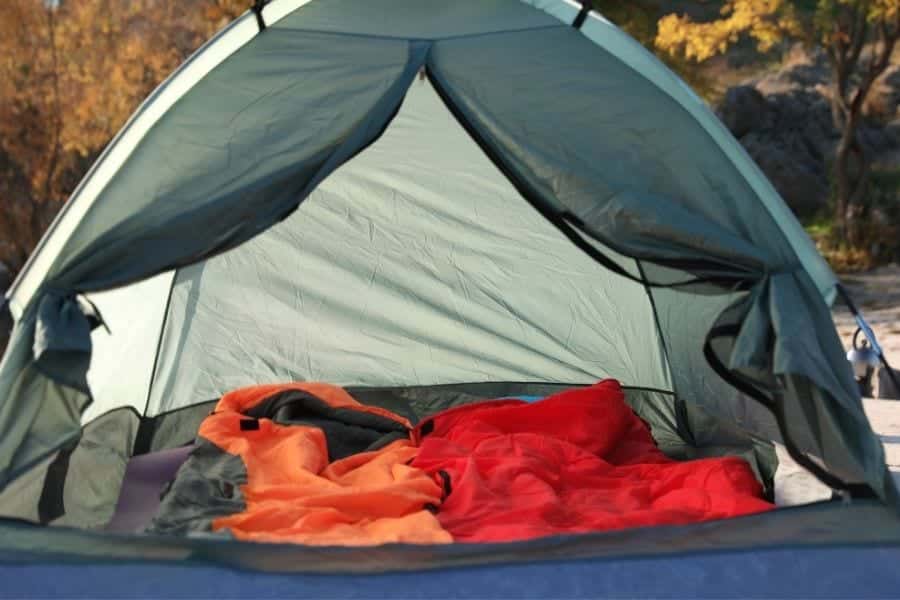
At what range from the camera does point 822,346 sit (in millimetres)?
2482

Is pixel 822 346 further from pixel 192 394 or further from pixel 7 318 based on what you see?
pixel 7 318

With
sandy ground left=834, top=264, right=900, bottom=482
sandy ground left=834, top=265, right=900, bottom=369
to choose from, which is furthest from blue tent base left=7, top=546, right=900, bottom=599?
sandy ground left=834, top=265, right=900, bottom=369

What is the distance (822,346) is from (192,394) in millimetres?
2161

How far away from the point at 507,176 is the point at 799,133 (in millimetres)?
10341

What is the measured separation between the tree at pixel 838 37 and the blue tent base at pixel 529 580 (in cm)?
694

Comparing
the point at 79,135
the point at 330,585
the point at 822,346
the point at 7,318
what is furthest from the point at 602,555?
the point at 79,135

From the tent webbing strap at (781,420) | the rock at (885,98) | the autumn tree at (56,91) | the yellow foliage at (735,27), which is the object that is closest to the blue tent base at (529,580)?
the tent webbing strap at (781,420)

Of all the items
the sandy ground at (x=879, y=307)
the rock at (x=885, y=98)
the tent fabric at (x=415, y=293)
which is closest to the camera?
the tent fabric at (x=415, y=293)

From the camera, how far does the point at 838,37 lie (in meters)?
9.63

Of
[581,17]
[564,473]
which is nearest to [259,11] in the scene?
[581,17]

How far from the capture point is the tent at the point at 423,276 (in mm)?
2359

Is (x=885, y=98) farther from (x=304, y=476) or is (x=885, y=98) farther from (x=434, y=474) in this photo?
(x=304, y=476)

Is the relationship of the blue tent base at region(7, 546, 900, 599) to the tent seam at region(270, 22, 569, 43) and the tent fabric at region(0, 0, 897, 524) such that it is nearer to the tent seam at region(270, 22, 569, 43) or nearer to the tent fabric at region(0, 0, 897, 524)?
the tent fabric at region(0, 0, 897, 524)

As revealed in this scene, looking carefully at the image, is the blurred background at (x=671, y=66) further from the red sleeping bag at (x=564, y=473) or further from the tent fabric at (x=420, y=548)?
the tent fabric at (x=420, y=548)
